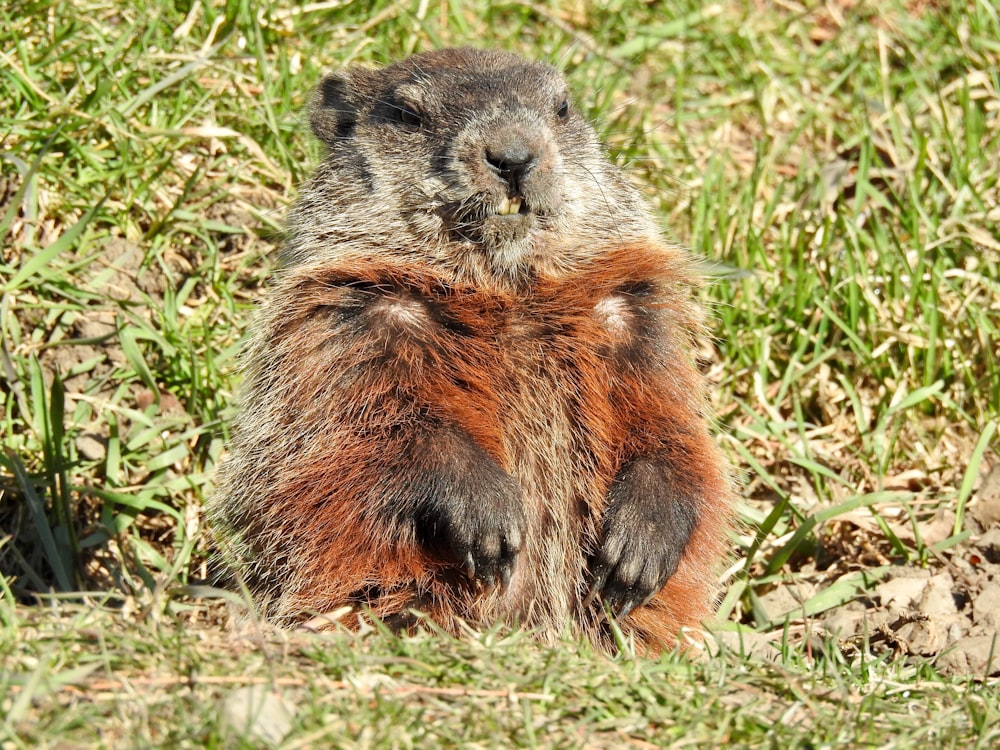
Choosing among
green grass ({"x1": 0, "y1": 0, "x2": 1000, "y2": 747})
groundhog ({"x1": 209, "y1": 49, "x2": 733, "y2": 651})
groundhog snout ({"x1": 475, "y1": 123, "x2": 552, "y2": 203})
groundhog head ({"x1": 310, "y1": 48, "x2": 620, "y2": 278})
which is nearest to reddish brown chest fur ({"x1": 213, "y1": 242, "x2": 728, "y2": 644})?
groundhog ({"x1": 209, "y1": 49, "x2": 733, "y2": 651})

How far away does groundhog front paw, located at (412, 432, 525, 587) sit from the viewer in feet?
12.3

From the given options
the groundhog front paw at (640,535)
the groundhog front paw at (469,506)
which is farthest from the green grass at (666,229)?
the groundhog front paw at (469,506)

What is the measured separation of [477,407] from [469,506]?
0.38m

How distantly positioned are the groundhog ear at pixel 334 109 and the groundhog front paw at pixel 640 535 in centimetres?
174

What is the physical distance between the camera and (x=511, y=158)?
12.8 feet

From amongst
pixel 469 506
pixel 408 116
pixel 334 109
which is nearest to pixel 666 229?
pixel 408 116

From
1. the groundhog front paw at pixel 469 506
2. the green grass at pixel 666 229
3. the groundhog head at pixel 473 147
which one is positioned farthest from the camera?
the green grass at pixel 666 229

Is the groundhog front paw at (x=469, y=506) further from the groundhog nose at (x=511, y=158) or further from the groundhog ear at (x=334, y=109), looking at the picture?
the groundhog ear at (x=334, y=109)

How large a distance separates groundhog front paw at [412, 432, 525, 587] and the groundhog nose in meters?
0.84

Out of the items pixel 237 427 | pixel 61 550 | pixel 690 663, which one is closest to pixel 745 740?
pixel 690 663

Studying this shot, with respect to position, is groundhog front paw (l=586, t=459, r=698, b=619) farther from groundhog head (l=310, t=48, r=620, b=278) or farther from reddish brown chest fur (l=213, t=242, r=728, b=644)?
groundhog head (l=310, t=48, r=620, b=278)

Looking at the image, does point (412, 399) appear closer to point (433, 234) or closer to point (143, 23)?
point (433, 234)

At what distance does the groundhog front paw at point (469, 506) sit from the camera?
3.73 meters

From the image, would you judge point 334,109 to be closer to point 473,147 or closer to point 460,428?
point 473,147
